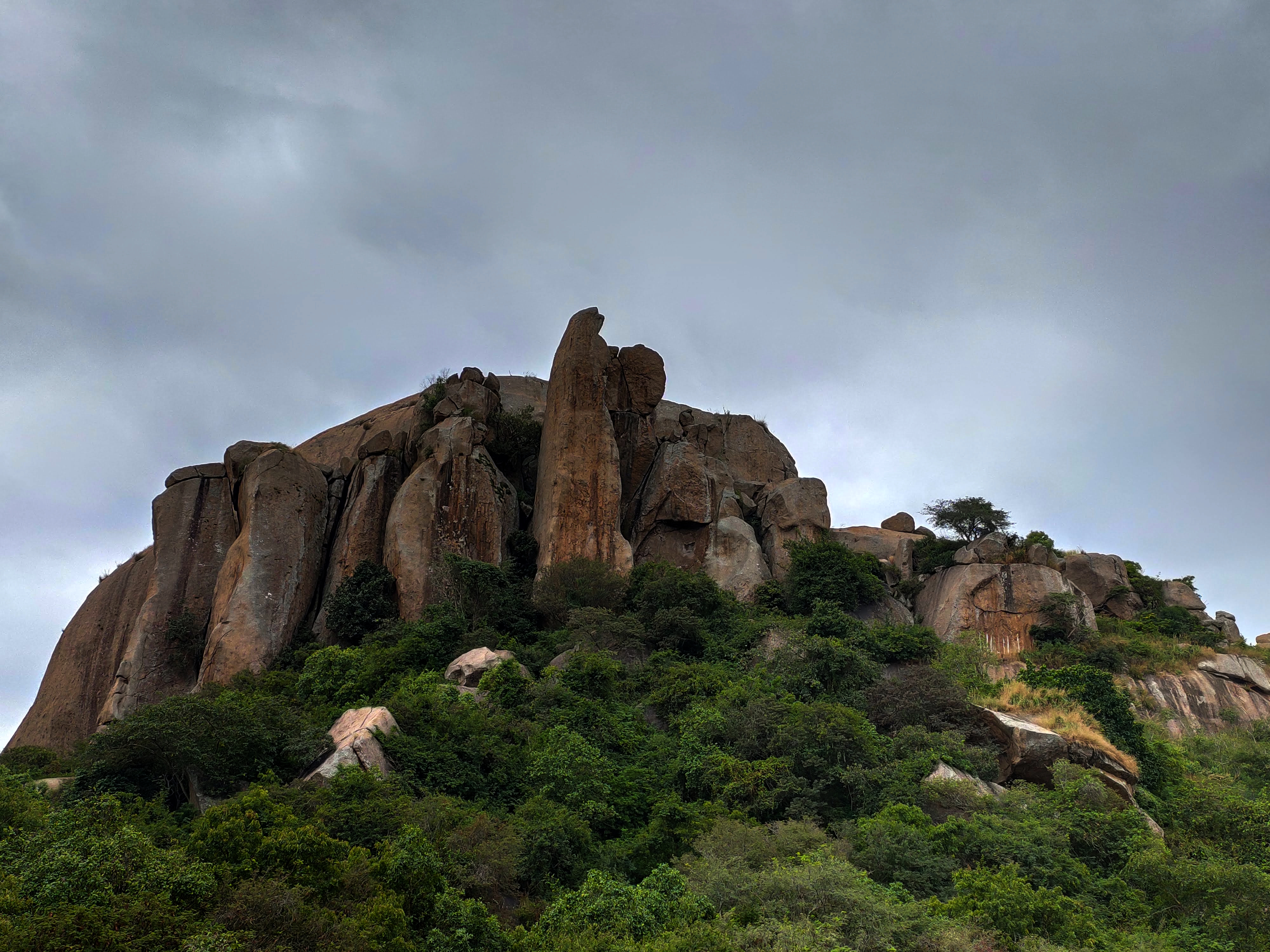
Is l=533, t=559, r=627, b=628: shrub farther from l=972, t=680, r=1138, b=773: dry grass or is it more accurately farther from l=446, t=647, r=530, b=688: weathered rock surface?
l=972, t=680, r=1138, b=773: dry grass

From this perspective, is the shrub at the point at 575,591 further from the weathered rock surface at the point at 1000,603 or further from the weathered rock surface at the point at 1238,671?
the weathered rock surface at the point at 1238,671

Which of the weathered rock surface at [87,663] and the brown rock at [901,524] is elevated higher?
the brown rock at [901,524]

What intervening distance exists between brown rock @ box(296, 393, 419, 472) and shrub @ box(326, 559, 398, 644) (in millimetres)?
13983

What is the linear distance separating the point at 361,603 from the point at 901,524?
3832 cm

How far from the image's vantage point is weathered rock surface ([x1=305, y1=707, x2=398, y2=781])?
22.9 meters

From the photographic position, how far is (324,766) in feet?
75.3

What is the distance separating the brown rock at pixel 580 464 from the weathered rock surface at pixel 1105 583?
2124cm

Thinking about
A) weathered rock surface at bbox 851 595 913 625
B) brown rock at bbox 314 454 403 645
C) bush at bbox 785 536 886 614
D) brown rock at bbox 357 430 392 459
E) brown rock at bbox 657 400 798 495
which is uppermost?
brown rock at bbox 657 400 798 495

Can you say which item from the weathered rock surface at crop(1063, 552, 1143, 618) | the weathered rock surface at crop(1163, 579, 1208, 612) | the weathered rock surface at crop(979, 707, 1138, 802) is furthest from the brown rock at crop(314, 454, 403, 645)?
the weathered rock surface at crop(1163, 579, 1208, 612)

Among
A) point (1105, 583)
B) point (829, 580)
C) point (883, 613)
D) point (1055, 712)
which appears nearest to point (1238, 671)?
point (1105, 583)

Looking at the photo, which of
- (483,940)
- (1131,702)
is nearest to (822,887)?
(483,940)

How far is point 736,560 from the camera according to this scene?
43.6 m

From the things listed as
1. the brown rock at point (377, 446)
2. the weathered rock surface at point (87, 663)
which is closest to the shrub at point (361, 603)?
the brown rock at point (377, 446)

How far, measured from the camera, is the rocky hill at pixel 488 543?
126 ft
